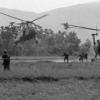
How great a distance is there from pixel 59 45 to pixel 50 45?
5175 millimetres

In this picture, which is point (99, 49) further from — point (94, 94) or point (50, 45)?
point (50, 45)

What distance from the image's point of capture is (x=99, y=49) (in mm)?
28906

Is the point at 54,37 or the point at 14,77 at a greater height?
the point at 54,37

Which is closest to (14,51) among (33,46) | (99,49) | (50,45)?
(33,46)

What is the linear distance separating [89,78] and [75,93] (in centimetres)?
586

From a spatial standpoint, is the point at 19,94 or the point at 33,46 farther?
the point at 33,46

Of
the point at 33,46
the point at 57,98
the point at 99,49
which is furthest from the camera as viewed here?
the point at 33,46

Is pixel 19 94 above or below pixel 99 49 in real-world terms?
below

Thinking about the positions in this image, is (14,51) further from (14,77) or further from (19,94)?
(19,94)

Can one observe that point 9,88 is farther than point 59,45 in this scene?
No

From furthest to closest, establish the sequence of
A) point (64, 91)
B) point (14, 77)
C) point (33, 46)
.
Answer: point (33, 46), point (14, 77), point (64, 91)

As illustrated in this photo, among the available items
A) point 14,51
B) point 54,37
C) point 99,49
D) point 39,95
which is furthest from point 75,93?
point 54,37

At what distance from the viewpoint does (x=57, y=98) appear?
1108cm

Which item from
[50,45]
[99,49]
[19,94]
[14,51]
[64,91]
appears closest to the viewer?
[19,94]
